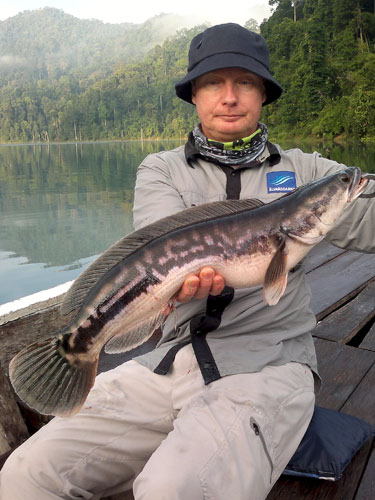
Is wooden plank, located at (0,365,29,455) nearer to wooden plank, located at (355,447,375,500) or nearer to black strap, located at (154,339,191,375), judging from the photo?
black strap, located at (154,339,191,375)

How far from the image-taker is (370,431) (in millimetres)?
2574

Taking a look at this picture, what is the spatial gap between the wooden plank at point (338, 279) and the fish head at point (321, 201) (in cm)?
221

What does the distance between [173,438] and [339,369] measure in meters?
1.86

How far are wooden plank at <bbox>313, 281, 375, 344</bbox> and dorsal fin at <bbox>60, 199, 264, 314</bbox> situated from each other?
2.06 m

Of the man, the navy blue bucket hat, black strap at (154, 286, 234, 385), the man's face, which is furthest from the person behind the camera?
the man's face

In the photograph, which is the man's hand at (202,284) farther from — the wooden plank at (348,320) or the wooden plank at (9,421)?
the wooden plank at (348,320)

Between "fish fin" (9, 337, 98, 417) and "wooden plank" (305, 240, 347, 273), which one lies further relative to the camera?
"wooden plank" (305, 240, 347, 273)

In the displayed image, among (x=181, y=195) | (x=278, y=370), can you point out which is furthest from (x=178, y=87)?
(x=278, y=370)

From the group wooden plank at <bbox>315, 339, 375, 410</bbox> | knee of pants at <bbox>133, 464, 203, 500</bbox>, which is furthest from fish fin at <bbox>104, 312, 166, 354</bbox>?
wooden plank at <bbox>315, 339, 375, 410</bbox>

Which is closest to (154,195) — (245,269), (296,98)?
(245,269)

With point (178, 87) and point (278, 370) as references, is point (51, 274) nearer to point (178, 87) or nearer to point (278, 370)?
point (178, 87)

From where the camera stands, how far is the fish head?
7.70ft

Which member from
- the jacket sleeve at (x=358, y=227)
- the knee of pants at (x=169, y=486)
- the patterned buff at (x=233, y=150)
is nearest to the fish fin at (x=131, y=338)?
the knee of pants at (x=169, y=486)

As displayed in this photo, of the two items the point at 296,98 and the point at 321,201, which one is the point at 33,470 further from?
the point at 296,98
